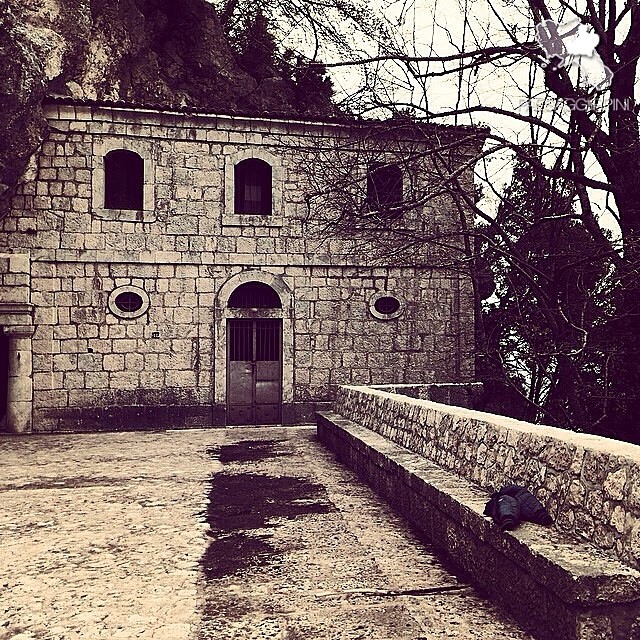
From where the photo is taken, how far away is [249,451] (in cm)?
939

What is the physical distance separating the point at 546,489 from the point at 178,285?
9.90m

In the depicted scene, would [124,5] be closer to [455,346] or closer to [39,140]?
[39,140]

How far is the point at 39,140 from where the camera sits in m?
11.5

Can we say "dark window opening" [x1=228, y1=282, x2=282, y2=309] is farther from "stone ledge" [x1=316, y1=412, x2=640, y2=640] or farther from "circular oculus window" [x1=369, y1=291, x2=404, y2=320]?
"stone ledge" [x1=316, y1=412, x2=640, y2=640]

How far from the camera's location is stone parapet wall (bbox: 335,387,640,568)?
2787 millimetres

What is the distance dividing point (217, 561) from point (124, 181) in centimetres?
975

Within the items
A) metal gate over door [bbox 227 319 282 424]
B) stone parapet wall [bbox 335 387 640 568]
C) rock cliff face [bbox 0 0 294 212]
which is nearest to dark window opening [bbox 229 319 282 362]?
metal gate over door [bbox 227 319 282 424]

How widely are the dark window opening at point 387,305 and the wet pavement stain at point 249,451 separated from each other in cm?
410

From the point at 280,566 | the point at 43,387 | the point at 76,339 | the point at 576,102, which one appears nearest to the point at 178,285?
the point at 76,339

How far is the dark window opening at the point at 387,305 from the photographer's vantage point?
1320cm

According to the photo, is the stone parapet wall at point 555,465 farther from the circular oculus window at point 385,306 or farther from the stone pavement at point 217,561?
the circular oculus window at point 385,306

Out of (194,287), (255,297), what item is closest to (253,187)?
(255,297)

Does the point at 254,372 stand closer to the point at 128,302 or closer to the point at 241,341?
the point at 241,341

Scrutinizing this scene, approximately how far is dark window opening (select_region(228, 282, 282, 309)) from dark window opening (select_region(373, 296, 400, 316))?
211 cm
